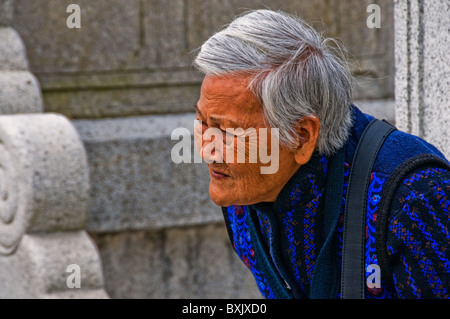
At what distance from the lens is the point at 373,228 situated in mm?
2131

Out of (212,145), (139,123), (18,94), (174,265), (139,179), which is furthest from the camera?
(174,265)

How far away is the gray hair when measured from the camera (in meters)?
2.15

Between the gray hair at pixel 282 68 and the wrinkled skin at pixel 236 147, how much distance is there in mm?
27

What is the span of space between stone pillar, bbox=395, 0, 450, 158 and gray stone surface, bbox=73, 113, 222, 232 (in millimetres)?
1801

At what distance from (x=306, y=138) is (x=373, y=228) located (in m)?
0.31

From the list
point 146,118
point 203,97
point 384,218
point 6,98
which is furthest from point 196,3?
point 384,218

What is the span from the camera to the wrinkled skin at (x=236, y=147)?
2168mm

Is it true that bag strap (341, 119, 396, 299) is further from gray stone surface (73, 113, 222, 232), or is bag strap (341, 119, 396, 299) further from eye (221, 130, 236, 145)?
gray stone surface (73, 113, 222, 232)

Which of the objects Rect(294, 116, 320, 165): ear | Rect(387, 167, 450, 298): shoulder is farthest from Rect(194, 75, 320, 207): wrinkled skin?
Rect(387, 167, 450, 298): shoulder

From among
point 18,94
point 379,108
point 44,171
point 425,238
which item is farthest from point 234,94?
point 379,108

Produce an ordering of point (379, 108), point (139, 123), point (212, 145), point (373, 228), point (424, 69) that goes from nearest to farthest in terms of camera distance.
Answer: point (373, 228), point (212, 145), point (424, 69), point (139, 123), point (379, 108)

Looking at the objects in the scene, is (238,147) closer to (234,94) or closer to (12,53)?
(234,94)

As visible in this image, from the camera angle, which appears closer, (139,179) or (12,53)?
(12,53)

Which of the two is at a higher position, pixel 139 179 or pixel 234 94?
pixel 234 94
